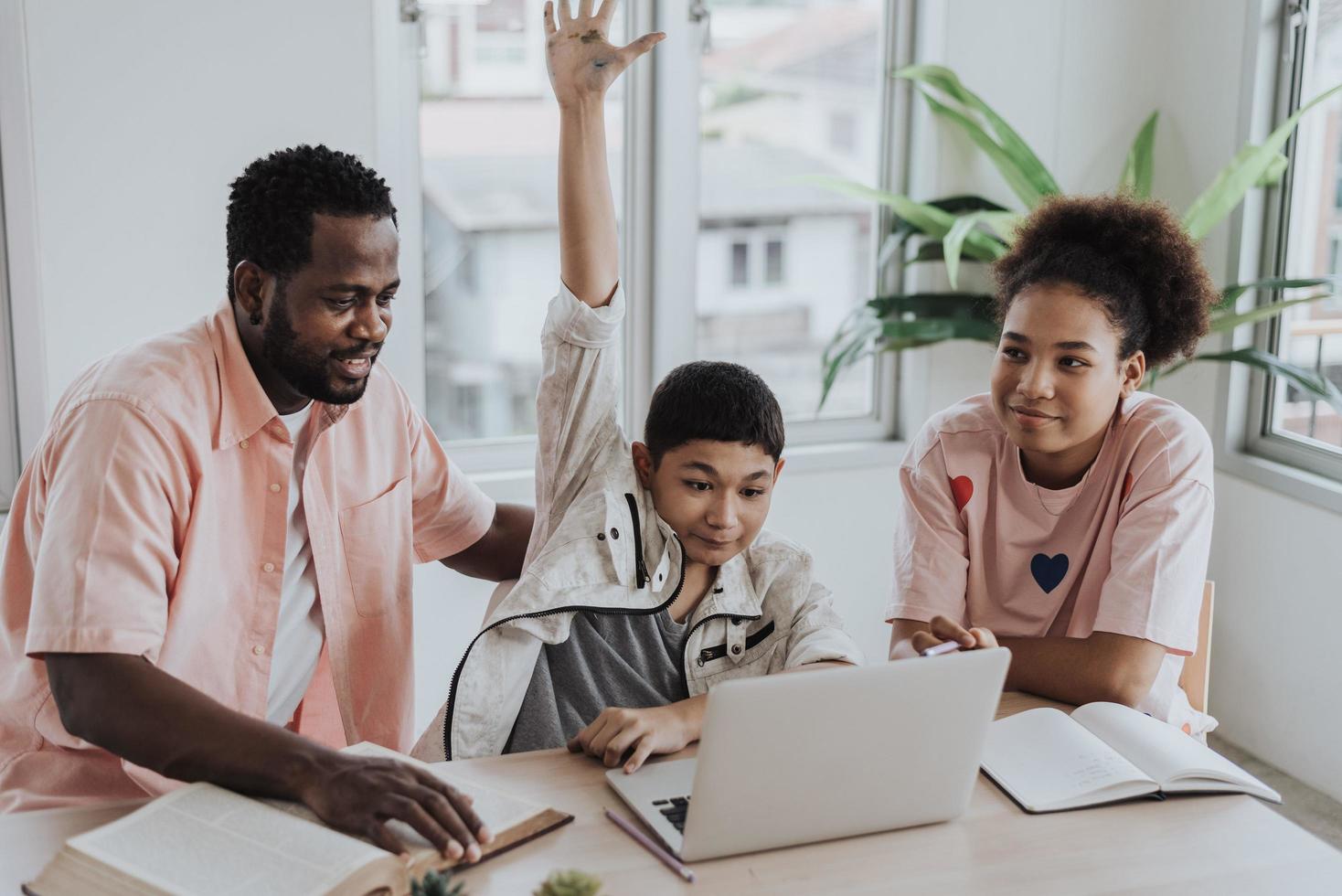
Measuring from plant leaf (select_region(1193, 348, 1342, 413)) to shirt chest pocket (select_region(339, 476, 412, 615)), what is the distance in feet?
6.07

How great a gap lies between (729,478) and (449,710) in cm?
42

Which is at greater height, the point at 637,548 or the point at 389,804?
the point at 637,548

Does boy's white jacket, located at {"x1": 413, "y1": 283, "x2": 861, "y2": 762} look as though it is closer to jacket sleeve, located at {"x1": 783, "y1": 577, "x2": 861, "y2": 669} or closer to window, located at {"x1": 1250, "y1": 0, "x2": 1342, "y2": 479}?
jacket sleeve, located at {"x1": 783, "y1": 577, "x2": 861, "y2": 669}

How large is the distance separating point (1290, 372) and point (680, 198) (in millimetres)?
1326

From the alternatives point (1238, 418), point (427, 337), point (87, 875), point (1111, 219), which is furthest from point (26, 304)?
point (1238, 418)

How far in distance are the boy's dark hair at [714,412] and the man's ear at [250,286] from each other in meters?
0.49

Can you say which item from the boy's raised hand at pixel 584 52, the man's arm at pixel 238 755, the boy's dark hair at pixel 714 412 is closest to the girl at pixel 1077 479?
the boy's dark hair at pixel 714 412

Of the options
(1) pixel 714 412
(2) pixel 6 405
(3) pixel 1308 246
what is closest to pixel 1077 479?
(1) pixel 714 412

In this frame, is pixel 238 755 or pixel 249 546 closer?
pixel 238 755

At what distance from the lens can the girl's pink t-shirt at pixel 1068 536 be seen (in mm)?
1648

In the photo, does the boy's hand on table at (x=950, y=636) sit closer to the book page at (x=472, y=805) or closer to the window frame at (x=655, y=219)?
the book page at (x=472, y=805)

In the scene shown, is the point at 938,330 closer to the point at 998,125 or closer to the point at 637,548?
the point at 998,125

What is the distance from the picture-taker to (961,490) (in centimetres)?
180

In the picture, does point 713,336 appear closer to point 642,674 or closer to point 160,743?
point 642,674
